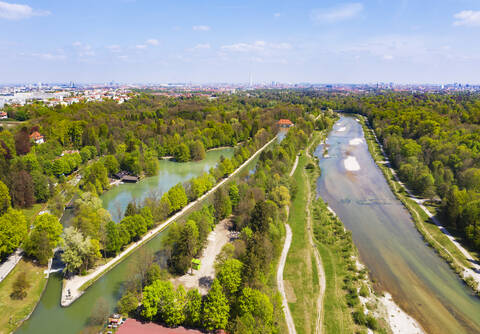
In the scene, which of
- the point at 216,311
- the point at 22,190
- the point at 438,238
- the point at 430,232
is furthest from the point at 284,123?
the point at 216,311

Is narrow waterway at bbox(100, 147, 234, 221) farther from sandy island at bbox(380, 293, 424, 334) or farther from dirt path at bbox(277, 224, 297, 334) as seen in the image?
sandy island at bbox(380, 293, 424, 334)

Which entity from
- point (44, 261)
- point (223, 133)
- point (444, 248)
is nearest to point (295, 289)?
point (444, 248)

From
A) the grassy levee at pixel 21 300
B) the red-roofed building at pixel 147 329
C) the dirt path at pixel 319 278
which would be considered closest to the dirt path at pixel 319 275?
the dirt path at pixel 319 278

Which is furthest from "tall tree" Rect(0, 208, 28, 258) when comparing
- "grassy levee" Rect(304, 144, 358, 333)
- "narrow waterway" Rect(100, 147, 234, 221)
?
"grassy levee" Rect(304, 144, 358, 333)

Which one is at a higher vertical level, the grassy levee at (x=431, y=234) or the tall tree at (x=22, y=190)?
the tall tree at (x=22, y=190)

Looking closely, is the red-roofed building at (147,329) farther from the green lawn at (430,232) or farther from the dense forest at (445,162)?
the dense forest at (445,162)

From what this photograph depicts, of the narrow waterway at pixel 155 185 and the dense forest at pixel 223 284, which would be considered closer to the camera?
the dense forest at pixel 223 284
